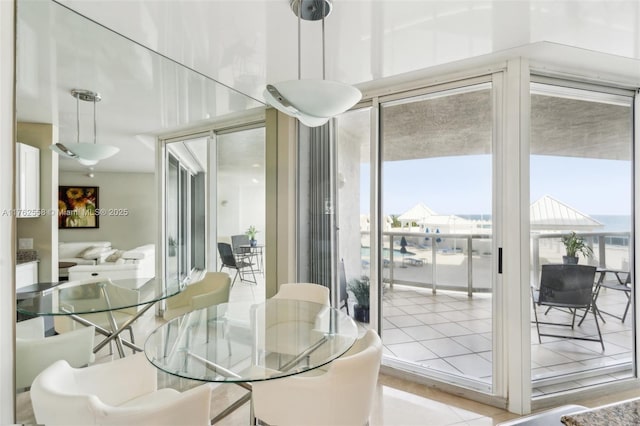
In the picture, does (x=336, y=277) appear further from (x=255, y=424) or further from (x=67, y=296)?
(x=67, y=296)

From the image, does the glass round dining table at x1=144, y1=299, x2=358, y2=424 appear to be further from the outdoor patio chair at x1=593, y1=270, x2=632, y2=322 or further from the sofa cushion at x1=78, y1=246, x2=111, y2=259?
the outdoor patio chair at x1=593, y1=270, x2=632, y2=322

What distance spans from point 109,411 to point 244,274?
2.68 m

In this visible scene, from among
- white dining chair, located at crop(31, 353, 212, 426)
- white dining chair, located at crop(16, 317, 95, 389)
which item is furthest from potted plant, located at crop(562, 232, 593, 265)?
white dining chair, located at crop(16, 317, 95, 389)

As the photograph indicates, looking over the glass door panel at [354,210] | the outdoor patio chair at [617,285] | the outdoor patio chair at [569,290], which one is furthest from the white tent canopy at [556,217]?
the glass door panel at [354,210]

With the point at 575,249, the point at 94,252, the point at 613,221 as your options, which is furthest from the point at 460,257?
the point at 94,252

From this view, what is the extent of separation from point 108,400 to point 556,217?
3191 mm

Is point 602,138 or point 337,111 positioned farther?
point 602,138

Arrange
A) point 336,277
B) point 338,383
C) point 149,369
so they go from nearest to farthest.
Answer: point 338,383
point 149,369
point 336,277

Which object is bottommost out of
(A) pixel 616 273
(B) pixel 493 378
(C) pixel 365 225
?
(B) pixel 493 378

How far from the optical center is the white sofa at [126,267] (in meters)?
1.92

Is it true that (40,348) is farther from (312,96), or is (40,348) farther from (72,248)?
(312,96)

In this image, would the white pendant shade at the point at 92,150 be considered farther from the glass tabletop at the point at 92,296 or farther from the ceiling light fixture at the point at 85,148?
the glass tabletop at the point at 92,296

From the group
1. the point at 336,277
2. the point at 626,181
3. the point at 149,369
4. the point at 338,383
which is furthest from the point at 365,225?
the point at 626,181

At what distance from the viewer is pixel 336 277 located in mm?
3266
